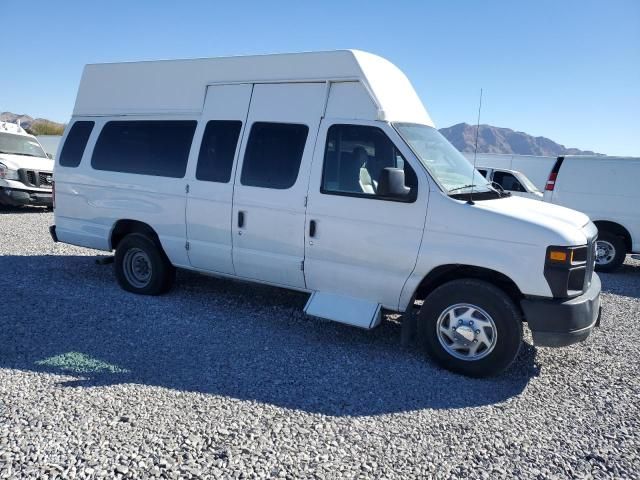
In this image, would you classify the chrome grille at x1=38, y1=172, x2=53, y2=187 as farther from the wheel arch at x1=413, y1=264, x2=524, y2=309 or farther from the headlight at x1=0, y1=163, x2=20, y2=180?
the wheel arch at x1=413, y1=264, x2=524, y2=309

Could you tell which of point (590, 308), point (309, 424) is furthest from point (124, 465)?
point (590, 308)

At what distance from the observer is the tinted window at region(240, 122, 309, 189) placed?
16.6ft

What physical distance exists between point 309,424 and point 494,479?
1.23 metres

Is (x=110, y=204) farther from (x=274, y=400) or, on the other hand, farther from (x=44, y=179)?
(x=44, y=179)

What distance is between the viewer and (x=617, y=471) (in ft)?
10.3

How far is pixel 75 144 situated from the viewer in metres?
6.56

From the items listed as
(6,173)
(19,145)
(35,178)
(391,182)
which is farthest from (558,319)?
(19,145)

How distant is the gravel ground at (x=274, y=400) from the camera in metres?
3.03

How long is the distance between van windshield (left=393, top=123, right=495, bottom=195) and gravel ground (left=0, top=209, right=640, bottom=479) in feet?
5.55

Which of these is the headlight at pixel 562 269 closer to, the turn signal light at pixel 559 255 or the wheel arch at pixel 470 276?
the turn signal light at pixel 559 255

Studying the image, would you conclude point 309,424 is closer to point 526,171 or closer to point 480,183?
point 480,183

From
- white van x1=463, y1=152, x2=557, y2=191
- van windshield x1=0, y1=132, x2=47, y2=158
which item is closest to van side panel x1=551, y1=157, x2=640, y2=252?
white van x1=463, y1=152, x2=557, y2=191

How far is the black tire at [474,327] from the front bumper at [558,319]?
0.44ft

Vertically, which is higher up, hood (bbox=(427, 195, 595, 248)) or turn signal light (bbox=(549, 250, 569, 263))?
hood (bbox=(427, 195, 595, 248))
